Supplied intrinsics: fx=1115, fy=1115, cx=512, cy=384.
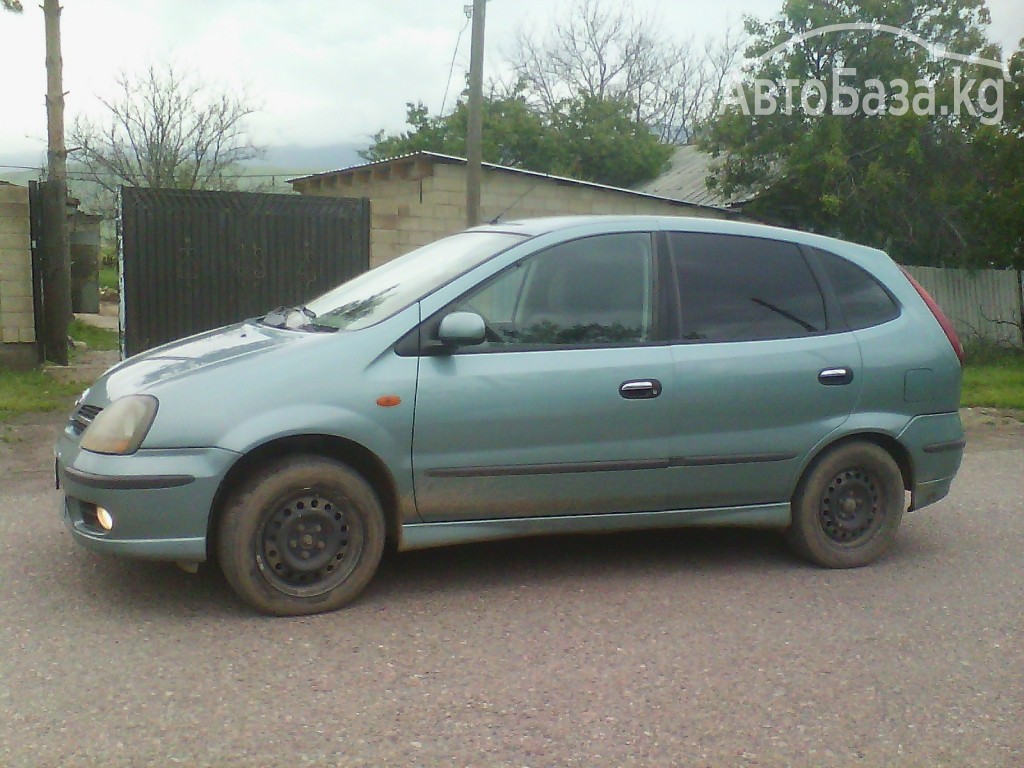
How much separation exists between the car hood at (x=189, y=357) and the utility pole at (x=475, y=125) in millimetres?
10421

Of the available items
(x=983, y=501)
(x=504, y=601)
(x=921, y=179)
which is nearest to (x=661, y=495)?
(x=504, y=601)

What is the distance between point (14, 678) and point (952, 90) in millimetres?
18233

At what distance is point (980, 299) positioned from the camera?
20.0m

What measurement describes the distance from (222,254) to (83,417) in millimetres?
8337

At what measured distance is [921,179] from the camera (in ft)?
62.3

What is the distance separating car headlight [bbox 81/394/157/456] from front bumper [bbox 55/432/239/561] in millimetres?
41

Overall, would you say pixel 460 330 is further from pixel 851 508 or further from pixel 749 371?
pixel 851 508

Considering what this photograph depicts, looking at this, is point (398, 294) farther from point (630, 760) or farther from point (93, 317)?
point (93, 317)

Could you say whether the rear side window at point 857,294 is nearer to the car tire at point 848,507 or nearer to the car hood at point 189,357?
the car tire at point 848,507

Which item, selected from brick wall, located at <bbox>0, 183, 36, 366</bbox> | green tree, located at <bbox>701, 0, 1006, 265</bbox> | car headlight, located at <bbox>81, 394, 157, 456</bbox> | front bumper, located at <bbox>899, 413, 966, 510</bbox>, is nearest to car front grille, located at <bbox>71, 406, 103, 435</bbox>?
car headlight, located at <bbox>81, 394, 157, 456</bbox>

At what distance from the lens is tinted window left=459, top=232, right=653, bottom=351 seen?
16.4 ft

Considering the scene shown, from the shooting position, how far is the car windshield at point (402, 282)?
16.4 feet

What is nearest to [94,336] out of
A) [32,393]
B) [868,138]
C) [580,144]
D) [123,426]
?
[32,393]

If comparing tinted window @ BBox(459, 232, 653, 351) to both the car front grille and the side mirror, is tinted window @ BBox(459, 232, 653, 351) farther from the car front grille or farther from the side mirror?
the car front grille
